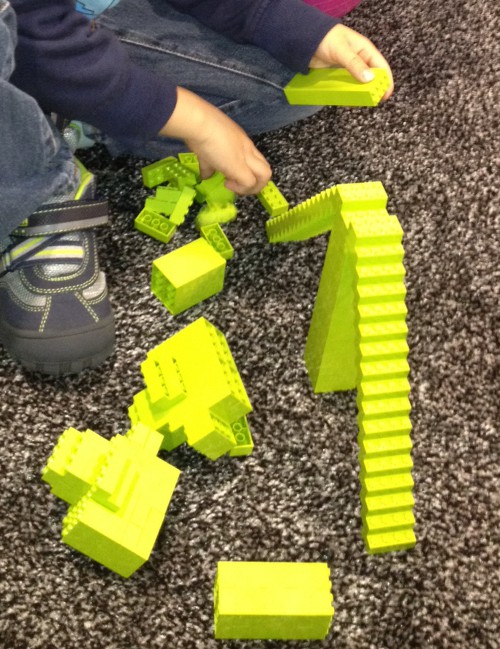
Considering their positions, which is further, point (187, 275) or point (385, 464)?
point (187, 275)

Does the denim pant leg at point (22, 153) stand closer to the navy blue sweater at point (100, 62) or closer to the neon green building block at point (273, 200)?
the navy blue sweater at point (100, 62)

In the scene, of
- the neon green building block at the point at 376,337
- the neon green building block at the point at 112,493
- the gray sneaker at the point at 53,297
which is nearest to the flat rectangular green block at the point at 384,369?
the neon green building block at the point at 376,337

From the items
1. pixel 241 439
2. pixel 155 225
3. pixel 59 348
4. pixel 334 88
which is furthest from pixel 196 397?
pixel 334 88

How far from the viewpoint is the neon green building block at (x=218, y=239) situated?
1006 millimetres

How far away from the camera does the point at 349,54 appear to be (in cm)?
96

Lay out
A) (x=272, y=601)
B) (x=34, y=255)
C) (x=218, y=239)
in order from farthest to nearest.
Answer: (x=218, y=239) → (x=34, y=255) → (x=272, y=601)

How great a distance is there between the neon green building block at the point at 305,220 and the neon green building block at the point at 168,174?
0.44 ft

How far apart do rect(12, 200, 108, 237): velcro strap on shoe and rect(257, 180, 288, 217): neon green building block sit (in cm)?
26

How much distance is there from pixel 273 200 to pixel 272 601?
568mm

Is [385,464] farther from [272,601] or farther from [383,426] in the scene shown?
[272,601]

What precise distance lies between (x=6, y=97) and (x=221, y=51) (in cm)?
42

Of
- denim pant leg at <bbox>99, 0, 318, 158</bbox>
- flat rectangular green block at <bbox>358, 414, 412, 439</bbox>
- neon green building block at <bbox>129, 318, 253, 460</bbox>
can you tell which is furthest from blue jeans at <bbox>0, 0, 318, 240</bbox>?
Answer: flat rectangular green block at <bbox>358, 414, 412, 439</bbox>

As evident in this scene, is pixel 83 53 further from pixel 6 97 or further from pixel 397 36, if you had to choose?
pixel 397 36

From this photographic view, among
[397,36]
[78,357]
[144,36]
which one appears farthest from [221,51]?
[78,357]
